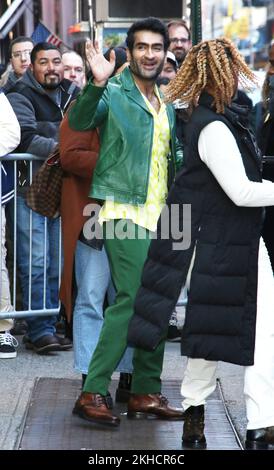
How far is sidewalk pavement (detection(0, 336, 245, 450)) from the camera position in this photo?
6359mm

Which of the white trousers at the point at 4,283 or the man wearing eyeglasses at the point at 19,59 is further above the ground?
the man wearing eyeglasses at the point at 19,59

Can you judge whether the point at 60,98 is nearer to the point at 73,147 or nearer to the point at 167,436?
the point at 73,147

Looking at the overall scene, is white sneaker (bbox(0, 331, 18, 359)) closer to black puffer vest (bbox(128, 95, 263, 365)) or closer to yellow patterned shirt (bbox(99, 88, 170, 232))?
yellow patterned shirt (bbox(99, 88, 170, 232))

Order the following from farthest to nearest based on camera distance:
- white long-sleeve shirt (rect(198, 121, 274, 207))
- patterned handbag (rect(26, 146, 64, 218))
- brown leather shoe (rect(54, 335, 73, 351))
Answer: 1. brown leather shoe (rect(54, 335, 73, 351))
2. patterned handbag (rect(26, 146, 64, 218))
3. white long-sleeve shirt (rect(198, 121, 274, 207))

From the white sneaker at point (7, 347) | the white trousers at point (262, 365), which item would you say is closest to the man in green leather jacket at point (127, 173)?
the white trousers at point (262, 365)

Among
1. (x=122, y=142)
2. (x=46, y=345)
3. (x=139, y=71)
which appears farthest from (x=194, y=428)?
(x=46, y=345)

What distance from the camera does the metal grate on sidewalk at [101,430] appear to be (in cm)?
597

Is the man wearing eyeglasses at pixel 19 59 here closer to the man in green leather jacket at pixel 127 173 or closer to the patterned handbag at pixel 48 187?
the patterned handbag at pixel 48 187

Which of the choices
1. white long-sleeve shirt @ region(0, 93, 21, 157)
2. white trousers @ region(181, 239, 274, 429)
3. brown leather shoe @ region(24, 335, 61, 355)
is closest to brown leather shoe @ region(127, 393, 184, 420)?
white trousers @ region(181, 239, 274, 429)

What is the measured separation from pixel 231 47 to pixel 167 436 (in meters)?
2.01

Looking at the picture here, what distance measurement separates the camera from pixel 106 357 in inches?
251

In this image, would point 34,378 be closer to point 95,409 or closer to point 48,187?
point 95,409

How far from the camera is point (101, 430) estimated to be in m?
6.31

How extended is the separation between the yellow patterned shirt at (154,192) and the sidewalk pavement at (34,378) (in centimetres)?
118
